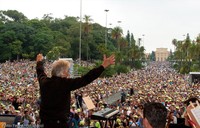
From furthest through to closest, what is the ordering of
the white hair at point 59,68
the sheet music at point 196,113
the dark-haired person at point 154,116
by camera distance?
the white hair at point 59,68
the sheet music at point 196,113
the dark-haired person at point 154,116

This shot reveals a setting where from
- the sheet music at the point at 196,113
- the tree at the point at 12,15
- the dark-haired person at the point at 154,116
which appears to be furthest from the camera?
the tree at the point at 12,15

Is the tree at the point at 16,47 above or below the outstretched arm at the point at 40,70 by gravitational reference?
above

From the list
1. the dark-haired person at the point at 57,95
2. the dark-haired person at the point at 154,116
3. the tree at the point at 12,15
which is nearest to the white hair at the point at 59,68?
the dark-haired person at the point at 57,95

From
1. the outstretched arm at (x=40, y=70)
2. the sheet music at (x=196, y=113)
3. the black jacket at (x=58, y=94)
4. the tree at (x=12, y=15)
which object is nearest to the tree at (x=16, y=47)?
the tree at (x=12, y=15)

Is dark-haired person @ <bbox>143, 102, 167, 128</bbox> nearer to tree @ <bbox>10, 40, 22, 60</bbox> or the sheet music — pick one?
the sheet music

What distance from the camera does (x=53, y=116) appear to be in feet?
14.1

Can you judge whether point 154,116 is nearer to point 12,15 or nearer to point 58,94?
point 58,94

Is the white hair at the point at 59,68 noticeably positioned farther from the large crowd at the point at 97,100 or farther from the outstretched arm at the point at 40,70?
the large crowd at the point at 97,100

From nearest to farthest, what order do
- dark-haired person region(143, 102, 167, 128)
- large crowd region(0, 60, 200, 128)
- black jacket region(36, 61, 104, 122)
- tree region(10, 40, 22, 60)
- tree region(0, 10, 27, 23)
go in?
dark-haired person region(143, 102, 167, 128) < black jacket region(36, 61, 104, 122) < large crowd region(0, 60, 200, 128) < tree region(10, 40, 22, 60) < tree region(0, 10, 27, 23)

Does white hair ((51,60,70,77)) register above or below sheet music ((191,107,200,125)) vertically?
above

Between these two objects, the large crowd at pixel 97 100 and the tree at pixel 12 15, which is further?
the tree at pixel 12 15

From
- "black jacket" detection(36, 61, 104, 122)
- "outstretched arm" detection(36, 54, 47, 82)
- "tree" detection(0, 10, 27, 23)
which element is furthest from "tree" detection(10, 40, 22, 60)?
"black jacket" detection(36, 61, 104, 122)

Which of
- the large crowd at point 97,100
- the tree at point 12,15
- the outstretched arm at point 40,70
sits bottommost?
the large crowd at point 97,100

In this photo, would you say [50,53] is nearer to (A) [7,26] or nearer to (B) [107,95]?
(A) [7,26]
